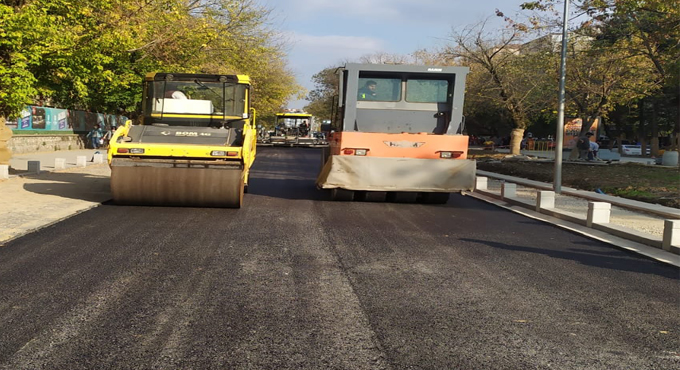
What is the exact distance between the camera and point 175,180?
10836 mm

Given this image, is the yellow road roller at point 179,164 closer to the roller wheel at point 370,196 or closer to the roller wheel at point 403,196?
the roller wheel at point 370,196

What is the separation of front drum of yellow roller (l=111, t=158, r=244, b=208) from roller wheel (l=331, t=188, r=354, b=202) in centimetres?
295

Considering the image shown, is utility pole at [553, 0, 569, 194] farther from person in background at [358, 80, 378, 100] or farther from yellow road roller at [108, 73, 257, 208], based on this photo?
yellow road roller at [108, 73, 257, 208]

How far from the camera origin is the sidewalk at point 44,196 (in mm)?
9430

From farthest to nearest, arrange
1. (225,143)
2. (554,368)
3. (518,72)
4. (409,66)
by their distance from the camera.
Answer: (518,72) < (409,66) < (225,143) < (554,368)

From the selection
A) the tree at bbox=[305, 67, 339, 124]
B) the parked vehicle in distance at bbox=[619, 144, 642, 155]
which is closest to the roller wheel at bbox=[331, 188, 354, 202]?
the parked vehicle in distance at bbox=[619, 144, 642, 155]

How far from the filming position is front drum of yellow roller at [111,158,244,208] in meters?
10.8

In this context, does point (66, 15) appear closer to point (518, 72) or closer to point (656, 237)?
point (656, 237)

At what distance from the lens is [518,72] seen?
3097 centimetres

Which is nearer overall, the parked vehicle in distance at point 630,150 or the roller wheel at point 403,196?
the roller wheel at point 403,196

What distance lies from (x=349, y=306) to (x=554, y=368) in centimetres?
186

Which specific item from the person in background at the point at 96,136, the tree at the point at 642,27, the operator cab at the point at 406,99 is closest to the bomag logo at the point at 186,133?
the operator cab at the point at 406,99

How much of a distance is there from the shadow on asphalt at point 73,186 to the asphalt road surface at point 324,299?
3.89 metres

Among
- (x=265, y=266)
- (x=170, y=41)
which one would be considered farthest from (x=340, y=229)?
(x=170, y=41)
